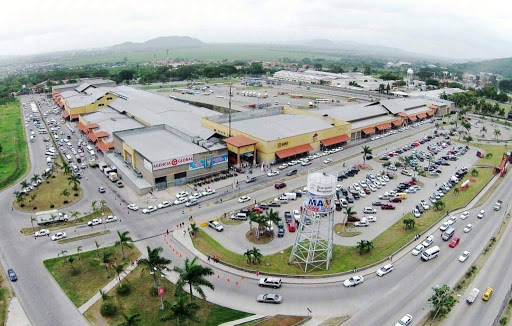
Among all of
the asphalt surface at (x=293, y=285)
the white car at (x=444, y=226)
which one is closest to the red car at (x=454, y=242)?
the asphalt surface at (x=293, y=285)

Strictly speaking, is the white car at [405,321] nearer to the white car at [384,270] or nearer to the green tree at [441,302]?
the green tree at [441,302]

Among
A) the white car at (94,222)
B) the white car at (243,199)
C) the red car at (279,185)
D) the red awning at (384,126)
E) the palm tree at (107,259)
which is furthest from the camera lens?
the red awning at (384,126)

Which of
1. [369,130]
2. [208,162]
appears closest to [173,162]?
[208,162]

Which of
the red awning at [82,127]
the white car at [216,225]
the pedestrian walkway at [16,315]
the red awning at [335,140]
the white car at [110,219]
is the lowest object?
the pedestrian walkway at [16,315]

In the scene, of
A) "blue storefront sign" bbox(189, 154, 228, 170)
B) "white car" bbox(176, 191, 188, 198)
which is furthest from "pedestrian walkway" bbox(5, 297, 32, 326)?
"blue storefront sign" bbox(189, 154, 228, 170)

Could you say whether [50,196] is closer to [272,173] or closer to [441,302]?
[272,173]

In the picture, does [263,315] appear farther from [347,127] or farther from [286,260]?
[347,127]

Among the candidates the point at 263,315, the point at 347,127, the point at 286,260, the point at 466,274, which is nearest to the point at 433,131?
the point at 347,127
